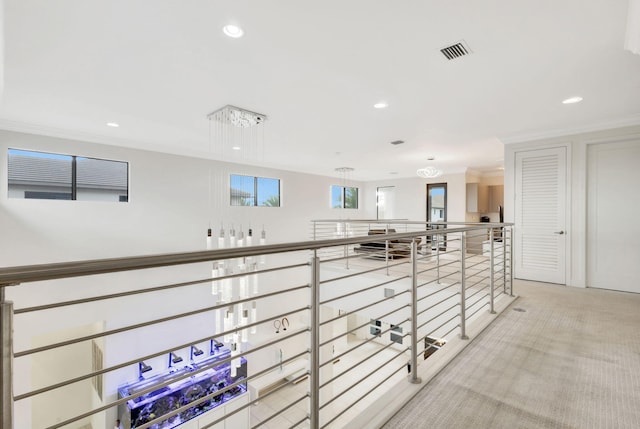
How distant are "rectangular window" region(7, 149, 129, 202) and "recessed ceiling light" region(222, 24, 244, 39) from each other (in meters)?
4.03

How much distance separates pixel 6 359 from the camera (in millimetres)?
666

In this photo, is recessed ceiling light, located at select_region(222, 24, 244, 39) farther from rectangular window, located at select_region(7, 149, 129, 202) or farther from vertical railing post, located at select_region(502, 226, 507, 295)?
rectangular window, located at select_region(7, 149, 129, 202)

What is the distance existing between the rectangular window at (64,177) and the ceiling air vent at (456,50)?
16.8ft

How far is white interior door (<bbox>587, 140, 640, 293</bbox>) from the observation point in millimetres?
4031

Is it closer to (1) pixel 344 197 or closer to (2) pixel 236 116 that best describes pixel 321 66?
(2) pixel 236 116

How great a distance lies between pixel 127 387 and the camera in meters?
5.25

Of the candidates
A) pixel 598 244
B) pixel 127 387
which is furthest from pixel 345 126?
pixel 127 387

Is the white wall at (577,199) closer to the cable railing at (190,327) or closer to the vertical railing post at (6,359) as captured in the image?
the cable railing at (190,327)

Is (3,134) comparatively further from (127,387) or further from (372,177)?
(372,177)

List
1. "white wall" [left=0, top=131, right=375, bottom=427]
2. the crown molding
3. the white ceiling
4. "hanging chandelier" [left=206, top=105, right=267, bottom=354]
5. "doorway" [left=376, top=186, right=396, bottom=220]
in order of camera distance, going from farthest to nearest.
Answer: "doorway" [left=376, top=186, right=396, bottom=220], "white wall" [left=0, top=131, right=375, bottom=427], the crown molding, "hanging chandelier" [left=206, top=105, right=267, bottom=354], the white ceiling

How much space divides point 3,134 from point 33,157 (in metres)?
0.41

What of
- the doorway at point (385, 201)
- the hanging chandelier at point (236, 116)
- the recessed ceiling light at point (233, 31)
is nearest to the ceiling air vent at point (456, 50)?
the recessed ceiling light at point (233, 31)

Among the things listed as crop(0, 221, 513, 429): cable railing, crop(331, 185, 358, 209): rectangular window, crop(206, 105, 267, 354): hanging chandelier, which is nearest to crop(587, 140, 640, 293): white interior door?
crop(0, 221, 513, 429): cable railing

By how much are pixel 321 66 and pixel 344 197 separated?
7.34 meters
